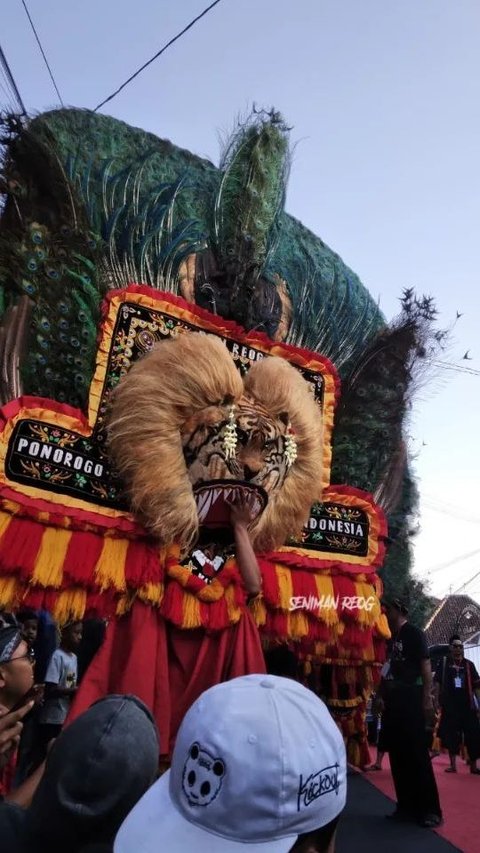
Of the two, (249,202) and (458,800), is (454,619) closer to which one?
(458,800)

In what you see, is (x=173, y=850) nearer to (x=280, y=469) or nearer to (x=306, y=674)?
(x=280, y=469)

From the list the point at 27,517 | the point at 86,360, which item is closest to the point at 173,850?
the point at 27,517

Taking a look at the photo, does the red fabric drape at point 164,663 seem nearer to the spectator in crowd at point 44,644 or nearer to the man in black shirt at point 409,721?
the man in black shirt at point 409,721

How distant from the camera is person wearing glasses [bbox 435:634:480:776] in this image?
5918 mm

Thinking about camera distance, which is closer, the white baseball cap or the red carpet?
the white baseball cap

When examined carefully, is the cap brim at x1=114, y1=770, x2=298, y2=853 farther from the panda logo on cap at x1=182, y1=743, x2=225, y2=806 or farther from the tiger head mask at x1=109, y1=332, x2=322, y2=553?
the tiger head mask at x1=109, y1=332, x2=322, y2=553

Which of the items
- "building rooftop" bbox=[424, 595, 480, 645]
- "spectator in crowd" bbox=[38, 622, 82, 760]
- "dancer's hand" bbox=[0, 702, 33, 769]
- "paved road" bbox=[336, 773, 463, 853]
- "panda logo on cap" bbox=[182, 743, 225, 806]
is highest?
"building rooftop" bbox=[424, 595, 480, 645]

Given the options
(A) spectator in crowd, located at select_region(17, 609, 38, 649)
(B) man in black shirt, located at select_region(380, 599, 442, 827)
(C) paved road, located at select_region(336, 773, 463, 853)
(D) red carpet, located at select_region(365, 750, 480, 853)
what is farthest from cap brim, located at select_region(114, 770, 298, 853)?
(A) spectator in crowd, located at select_region(17, 609, 38, 649)

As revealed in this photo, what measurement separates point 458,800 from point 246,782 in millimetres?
4050

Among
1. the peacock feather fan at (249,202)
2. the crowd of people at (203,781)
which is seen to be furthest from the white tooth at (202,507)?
the crowd of people at (203,781)

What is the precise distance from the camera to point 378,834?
10.1 feet

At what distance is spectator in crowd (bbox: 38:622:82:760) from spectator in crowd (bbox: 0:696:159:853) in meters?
1.82

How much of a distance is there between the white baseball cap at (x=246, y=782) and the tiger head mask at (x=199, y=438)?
55.6 inches

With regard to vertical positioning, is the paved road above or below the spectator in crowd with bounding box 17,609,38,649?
below
